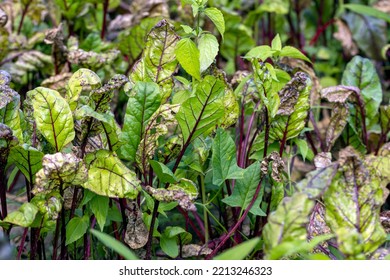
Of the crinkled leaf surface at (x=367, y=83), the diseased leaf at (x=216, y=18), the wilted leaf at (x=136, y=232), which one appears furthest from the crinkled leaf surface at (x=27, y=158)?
the crinkled leaf surface at (x=367, y=83)

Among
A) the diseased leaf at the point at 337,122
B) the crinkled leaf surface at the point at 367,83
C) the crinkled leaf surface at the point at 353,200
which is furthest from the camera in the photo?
the crinkled leaf surface at the point at 367,83

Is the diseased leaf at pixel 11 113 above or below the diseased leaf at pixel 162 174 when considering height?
above

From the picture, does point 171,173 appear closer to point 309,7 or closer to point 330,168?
point 330,168

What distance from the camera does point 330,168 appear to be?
1.16 metres

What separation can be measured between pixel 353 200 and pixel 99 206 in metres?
0.54

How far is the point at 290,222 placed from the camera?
3.56 ft

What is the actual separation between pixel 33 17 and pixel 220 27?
1.19 m

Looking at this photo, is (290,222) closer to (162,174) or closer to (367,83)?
(162,174)

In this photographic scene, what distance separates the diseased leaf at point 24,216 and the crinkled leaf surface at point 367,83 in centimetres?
104

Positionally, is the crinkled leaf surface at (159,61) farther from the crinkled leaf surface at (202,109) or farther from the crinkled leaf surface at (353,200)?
the crinkled leaf surface at (353,200)

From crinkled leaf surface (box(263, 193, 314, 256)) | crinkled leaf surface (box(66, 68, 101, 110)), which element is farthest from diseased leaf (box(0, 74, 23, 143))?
crinkled leaf surface (box(263, 193, 314, 256))

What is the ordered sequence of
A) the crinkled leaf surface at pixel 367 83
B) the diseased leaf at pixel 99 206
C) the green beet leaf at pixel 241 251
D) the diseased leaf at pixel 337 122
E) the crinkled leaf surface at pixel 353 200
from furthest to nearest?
the crinkled leaf surface at pixel 367 83
the diseased leaf at pixel 337 122
the diseased leaf at pixel 99 206
the crinkled leaf surface at pixel 353 200
the green beet leaf at pixel 241 251

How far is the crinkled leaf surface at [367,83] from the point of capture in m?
1.81

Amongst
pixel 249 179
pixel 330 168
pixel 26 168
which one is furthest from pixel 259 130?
pixel 26 168
